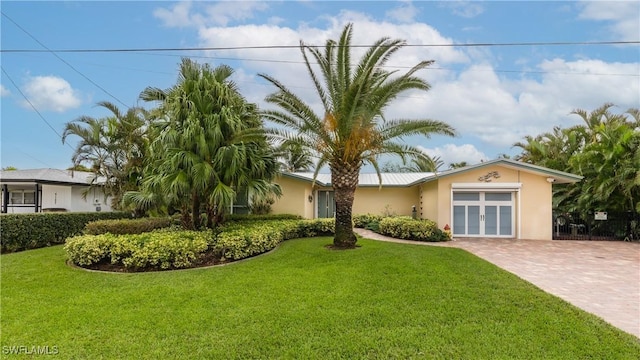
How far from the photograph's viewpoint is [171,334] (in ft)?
18.1

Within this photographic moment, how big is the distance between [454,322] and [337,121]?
738 cm

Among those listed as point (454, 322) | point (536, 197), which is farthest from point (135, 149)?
point (536, 197)

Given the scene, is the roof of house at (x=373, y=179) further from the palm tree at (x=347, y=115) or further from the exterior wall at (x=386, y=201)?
the palm tree at (x=347, y=115)

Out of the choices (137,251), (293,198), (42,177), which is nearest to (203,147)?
(137,251)

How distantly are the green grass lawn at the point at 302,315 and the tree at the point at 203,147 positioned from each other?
3327 mm

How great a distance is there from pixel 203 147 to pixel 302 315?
7.50m

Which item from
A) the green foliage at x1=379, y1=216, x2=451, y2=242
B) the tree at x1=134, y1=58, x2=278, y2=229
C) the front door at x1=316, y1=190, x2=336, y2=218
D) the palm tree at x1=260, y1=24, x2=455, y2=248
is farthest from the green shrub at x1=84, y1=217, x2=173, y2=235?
the green foliage at x1=379, y1=216, x2=451, y2=242

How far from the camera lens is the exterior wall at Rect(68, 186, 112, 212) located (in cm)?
2444

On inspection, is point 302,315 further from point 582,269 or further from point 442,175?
point 442,175

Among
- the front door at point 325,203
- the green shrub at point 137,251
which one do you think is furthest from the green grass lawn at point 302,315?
the front door at point 325,203

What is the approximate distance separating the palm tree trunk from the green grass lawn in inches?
104

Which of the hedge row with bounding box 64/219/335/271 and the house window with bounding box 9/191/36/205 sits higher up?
the house window with bounding box 9/191/36/205

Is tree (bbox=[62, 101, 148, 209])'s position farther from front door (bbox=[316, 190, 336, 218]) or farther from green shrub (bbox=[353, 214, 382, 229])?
green shrub (bbox=[353, 214, 382, 229])

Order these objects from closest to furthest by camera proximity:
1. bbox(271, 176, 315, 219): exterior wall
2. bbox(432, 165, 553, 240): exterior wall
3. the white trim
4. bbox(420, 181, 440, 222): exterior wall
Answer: the white trim → bbox(432, 165, 553, 240): exterior wall → bbox(420, 181, 440, 222): exterior wall → bbox(271, 176, 315, 219): exterior wall
